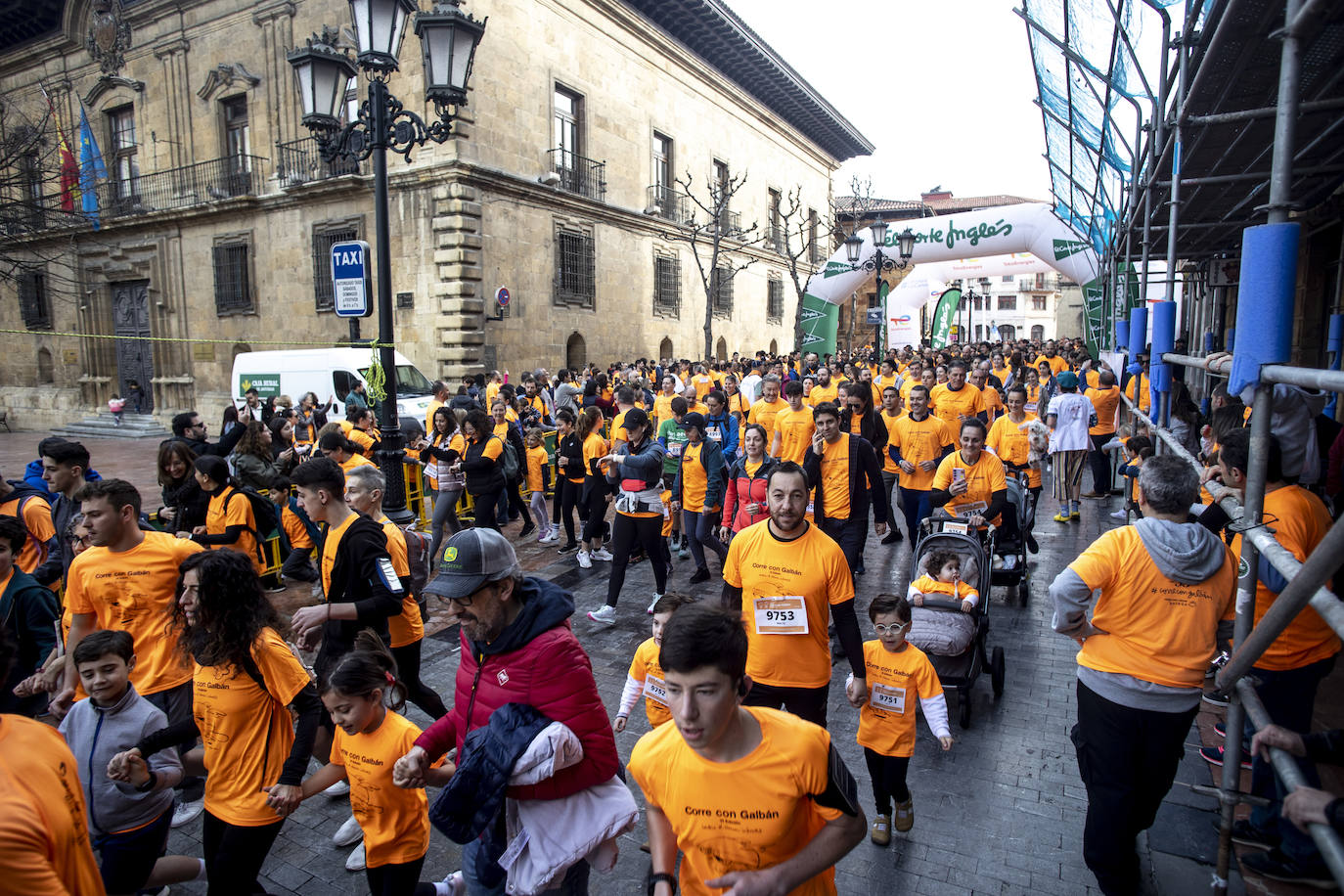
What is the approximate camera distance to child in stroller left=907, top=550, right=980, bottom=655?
453cm

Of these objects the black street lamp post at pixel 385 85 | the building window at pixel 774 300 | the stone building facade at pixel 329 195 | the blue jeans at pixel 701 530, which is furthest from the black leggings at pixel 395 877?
the building window at pixel 774 300

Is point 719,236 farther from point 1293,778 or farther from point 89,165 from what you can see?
point 1293,778

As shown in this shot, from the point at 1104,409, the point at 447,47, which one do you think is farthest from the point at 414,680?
the point at 1104,409

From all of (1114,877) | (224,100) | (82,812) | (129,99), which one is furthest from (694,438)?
(129,99)

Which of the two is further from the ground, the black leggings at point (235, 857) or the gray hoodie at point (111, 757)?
the gray hoodie at point (111, 757)

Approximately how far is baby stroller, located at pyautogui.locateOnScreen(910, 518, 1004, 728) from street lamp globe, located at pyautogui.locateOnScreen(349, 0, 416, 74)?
18.7 ft

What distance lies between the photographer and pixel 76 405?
2662 centimetres

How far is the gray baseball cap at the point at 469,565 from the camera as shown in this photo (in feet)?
7.92

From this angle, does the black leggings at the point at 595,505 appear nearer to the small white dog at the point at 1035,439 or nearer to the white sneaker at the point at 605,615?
the white sneaker at the point at 605,615

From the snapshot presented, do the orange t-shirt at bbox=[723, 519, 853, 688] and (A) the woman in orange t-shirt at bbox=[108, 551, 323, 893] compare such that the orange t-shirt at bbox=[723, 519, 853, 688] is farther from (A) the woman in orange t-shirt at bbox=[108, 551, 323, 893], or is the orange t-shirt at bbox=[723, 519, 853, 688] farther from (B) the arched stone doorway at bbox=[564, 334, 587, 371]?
(B) the arched stone doorway at bbox=[564, 334, 587, 371]

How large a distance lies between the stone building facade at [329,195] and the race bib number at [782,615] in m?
16.0

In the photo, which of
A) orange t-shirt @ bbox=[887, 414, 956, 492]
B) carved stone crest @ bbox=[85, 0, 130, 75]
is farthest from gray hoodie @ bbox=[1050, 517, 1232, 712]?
carved stone crest @ bbox=[85, 0, 130, 75]

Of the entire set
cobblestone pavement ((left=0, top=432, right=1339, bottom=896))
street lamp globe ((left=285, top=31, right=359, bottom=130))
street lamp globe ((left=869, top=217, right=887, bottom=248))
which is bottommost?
cobblestone pavement ((left=0, top=432, right=1339, bottom=896))

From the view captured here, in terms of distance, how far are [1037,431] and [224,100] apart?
78.2ft
